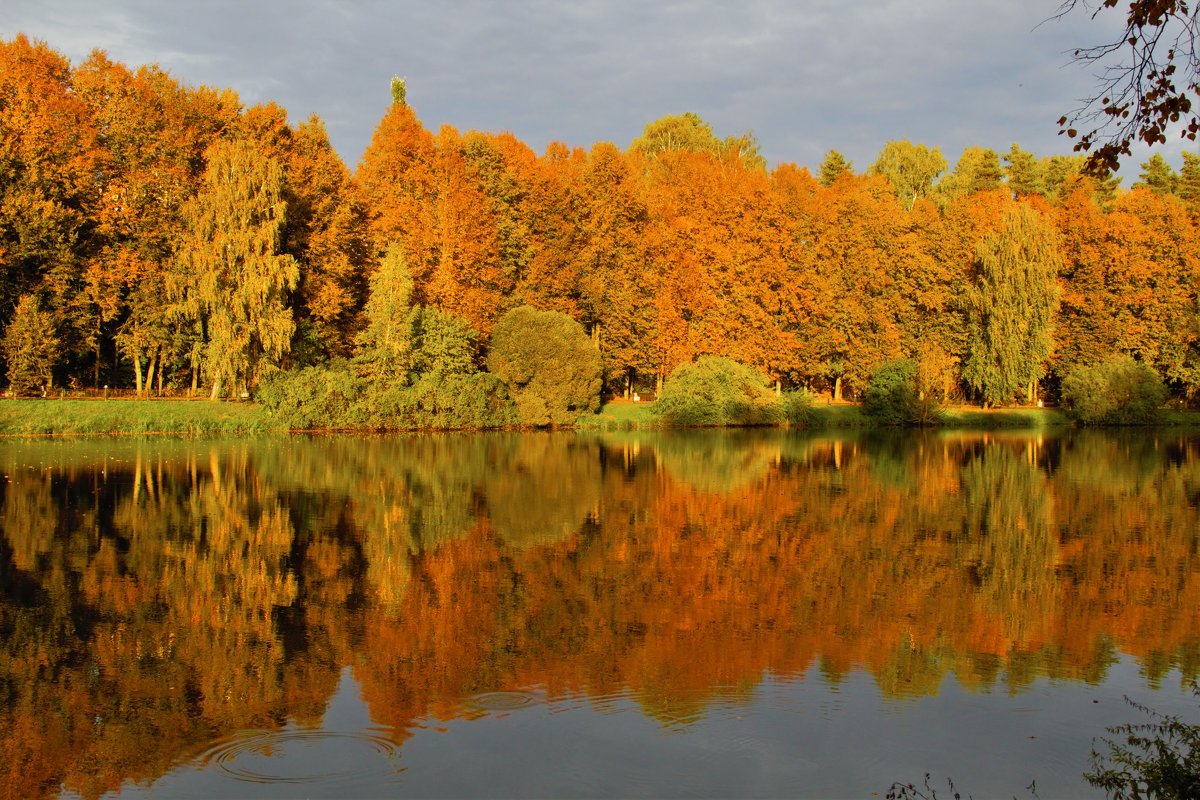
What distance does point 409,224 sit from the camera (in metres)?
47.6

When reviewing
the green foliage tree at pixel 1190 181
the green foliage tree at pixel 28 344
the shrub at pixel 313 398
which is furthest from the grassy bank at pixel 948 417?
the green foliage tree at pixel 28 344

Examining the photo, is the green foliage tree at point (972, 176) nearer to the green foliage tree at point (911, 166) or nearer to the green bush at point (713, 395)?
the green foliage tree at point (911, 166)

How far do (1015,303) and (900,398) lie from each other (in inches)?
351

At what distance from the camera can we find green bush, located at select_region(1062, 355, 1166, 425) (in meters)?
49.8

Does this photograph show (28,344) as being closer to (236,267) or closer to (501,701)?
(236,267)

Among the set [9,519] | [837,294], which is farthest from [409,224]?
[9,519]

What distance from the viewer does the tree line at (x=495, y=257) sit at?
4075cm

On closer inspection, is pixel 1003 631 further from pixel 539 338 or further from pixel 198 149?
pixel 198 149

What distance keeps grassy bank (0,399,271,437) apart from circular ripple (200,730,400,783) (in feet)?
114

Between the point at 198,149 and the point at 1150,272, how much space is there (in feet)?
165

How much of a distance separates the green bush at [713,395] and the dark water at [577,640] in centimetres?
2647

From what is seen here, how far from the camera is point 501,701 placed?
25.9 ft

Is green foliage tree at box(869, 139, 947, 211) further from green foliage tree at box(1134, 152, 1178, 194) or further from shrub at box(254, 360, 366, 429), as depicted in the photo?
shrub at box(254, 360, 366, 429)

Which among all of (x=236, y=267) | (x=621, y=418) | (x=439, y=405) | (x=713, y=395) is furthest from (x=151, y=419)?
(x=713, y=395)
